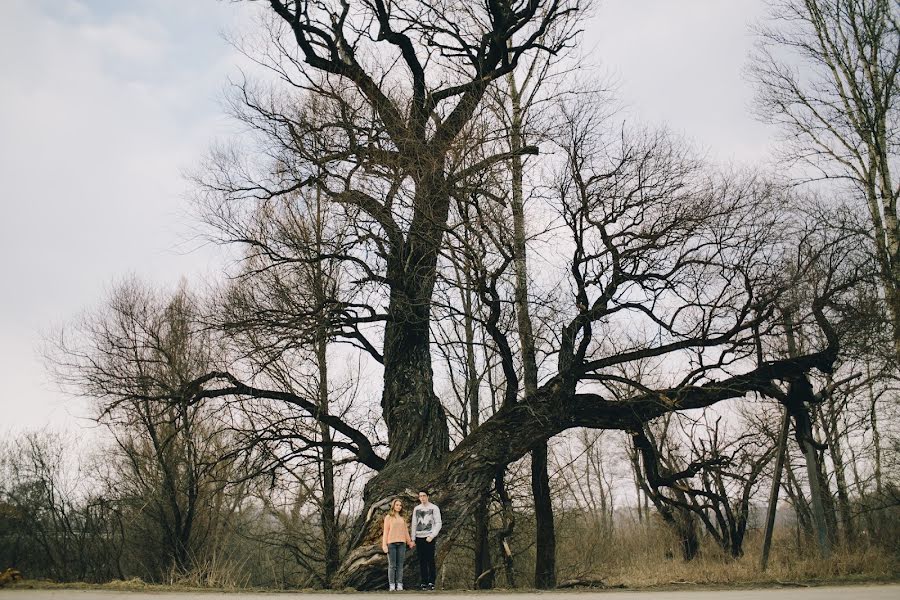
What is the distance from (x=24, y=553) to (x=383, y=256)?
63.7 feet

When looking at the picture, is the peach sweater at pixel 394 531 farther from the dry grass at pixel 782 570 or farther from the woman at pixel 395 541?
the dry grass at pixel 782 570

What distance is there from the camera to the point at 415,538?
1134 centimetres

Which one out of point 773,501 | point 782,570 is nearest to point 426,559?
point 782,570

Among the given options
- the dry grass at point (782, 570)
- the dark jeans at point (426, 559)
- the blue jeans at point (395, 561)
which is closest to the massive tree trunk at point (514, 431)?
the dark jeans at point (426, 559)

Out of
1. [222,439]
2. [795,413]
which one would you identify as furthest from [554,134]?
[222,439]

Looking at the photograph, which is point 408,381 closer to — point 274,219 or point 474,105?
point 274,219

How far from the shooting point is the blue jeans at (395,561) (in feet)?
36.0

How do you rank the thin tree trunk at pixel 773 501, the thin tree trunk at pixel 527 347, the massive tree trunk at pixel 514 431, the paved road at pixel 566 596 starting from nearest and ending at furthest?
the paved road at pixel 566 596
the thin tree trunk at pixel 773 501
the thin tree trunk at pixel 527 347
the massive tree trunk at pixel 514 431

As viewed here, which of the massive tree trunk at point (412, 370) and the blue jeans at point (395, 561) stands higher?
the massive tree trunk at point (412, 370)

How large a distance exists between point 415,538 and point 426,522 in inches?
12.0

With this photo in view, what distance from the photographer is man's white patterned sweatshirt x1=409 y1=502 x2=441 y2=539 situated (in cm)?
1127

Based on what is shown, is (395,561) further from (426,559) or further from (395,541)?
(426,559)

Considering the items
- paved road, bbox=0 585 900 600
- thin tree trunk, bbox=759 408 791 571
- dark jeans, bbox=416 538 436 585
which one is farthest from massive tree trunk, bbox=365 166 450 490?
thin tree trunk, bbox=759 408 791 571

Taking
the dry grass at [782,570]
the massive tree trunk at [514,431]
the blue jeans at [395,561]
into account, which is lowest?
the dry grass at [782,570]
